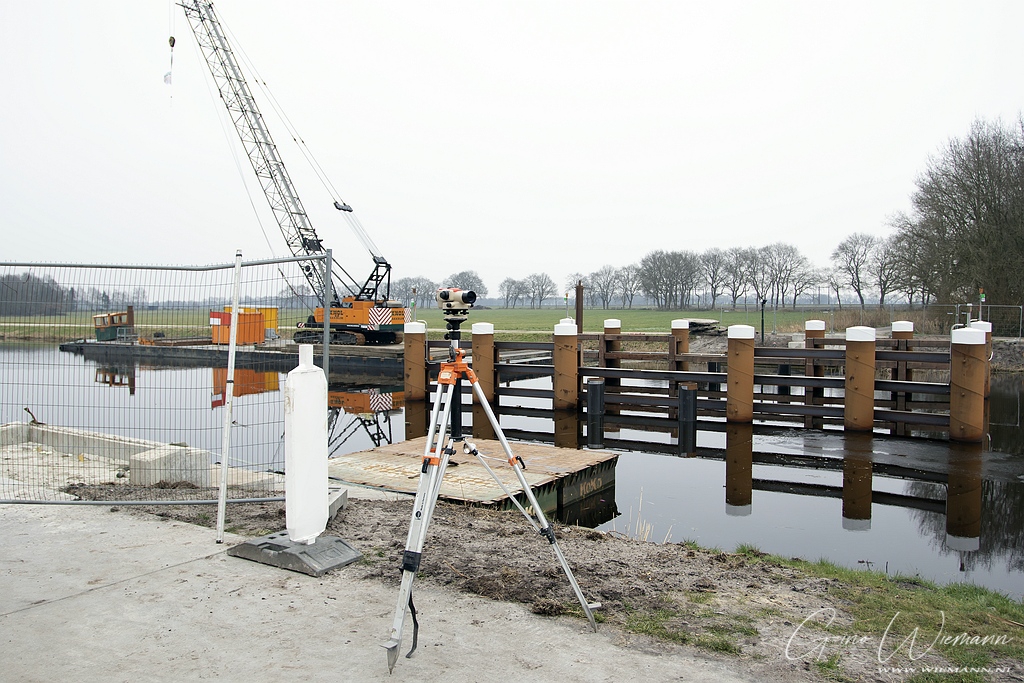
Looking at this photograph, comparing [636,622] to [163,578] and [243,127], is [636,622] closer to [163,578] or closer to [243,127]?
[163,578]

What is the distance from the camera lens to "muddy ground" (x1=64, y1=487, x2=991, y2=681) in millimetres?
3574

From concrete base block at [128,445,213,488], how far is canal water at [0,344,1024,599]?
0.20 m

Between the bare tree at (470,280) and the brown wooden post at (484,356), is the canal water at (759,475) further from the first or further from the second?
the bare tree at (470,280)

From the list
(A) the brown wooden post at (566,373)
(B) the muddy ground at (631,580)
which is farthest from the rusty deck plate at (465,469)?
(A) the brown wooden post at (566,373)

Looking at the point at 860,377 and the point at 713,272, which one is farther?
the point at 713,272

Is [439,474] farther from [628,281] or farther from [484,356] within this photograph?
[628,281]

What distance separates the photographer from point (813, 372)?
16000mm

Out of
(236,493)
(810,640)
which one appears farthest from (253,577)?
(810,640)

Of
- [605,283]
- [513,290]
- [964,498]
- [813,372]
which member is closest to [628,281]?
[605,283]

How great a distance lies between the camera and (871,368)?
12.3m

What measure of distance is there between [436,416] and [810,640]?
7.25 feet

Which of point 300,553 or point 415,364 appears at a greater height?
point 415,364

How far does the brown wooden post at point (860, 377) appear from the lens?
12344mm

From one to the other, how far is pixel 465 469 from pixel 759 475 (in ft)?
14.7
